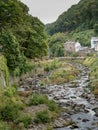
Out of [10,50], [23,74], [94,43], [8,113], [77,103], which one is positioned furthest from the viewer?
[94,43]

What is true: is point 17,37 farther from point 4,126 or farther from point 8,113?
point 4,126

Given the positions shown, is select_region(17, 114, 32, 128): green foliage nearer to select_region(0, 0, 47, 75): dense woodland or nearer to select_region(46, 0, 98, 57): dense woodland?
select_region(0, 0, 47, 75): dense woodland

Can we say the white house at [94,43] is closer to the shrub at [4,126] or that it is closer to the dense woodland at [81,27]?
the dense woodland at [81,27]

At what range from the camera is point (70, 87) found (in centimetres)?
6203

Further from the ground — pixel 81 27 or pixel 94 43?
pixel 81 27

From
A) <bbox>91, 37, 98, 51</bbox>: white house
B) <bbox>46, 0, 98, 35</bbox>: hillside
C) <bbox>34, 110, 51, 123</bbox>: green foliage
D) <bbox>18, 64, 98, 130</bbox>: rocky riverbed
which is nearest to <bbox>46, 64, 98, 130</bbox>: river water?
<bbox>18, 64, 98, 130</bbox>: rocky riverbed

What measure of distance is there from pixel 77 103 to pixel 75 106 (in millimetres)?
2175

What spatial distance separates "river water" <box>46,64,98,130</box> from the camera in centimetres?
3638

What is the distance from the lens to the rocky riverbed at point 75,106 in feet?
117

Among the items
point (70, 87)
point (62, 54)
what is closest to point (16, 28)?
point (70, 87)

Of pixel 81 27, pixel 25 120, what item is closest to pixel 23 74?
pixel 25 120

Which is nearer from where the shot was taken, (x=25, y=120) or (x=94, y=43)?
(x=25, y=120)

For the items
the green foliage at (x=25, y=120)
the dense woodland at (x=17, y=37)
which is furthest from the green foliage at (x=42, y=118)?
the dense woodland at (x=17, y=37)

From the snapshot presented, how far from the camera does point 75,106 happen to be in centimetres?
4419
